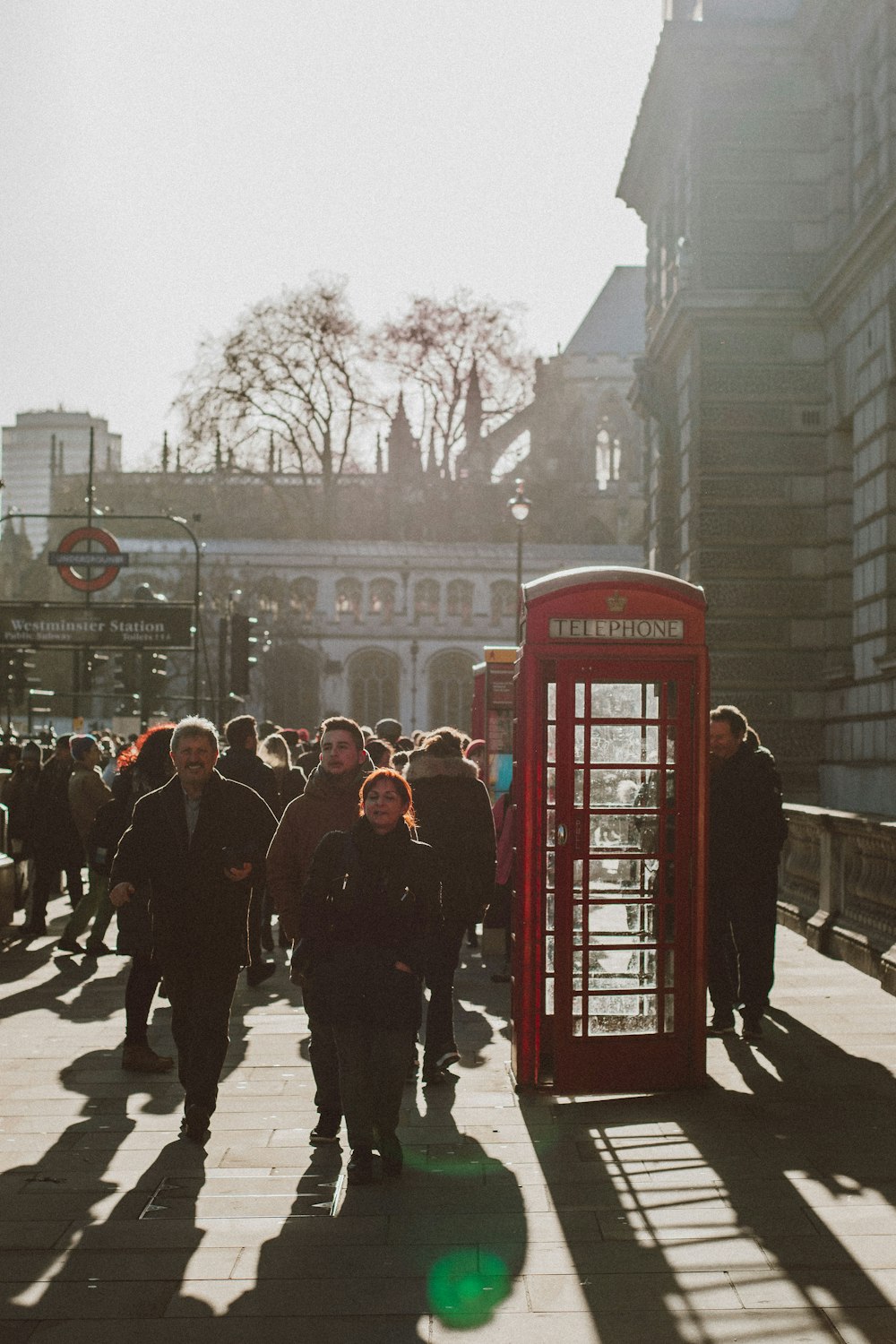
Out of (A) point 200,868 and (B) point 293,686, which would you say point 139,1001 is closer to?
(A) point 200,868

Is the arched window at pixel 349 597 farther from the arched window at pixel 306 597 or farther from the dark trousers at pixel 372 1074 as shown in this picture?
the dark trousers at pixel 372 1074

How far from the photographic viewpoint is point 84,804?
13.8 m

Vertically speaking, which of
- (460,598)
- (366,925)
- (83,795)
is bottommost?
(366,925)

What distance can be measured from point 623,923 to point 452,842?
1153mm

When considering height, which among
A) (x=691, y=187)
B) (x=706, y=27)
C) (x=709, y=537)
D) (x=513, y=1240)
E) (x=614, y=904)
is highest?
(x=706, y=27)

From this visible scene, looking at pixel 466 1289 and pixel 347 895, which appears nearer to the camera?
pixel 466 1289

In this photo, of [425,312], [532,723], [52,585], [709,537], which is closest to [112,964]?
[532,723]

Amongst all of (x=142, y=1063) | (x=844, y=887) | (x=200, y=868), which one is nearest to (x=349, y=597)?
(x=844, y=887)

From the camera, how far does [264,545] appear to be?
237 ft

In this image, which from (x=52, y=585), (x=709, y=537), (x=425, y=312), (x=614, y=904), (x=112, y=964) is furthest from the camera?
(x=52, y=585)

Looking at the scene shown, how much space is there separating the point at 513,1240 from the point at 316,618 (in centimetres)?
6734

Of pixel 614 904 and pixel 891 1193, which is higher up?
pixel 614 904

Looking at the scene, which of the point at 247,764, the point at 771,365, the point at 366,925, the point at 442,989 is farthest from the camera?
the point at 771,365

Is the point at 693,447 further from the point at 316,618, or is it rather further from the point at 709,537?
the point at 316,618
